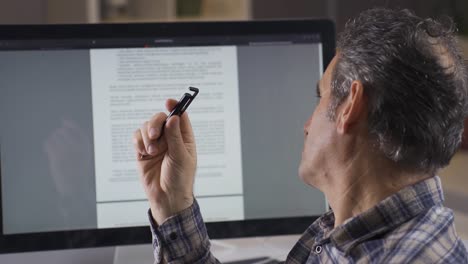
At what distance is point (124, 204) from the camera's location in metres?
1.07

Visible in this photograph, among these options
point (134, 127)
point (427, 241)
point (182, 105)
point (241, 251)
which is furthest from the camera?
point (241, 251)

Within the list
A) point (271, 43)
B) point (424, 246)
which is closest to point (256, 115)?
point (271, 43)

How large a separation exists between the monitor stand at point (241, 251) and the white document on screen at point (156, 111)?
0.08m

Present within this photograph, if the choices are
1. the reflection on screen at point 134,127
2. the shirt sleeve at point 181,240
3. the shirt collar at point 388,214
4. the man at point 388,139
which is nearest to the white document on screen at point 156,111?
the reflection on screen at point 134,127

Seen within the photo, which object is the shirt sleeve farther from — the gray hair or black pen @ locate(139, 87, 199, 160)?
the gray hair

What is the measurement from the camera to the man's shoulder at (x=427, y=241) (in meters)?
0.66

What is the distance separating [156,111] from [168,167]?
146 mm

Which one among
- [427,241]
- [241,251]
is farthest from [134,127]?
[427,241]

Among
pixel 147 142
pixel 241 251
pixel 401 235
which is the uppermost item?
pixel 147 142

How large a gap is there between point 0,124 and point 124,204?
225 mm

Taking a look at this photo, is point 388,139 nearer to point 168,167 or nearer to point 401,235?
point 401,235

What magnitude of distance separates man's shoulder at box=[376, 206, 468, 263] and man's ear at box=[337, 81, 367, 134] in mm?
131

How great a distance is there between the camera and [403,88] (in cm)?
73

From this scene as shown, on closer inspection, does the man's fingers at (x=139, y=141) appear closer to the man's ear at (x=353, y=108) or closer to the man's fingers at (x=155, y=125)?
the man's fingers at (x=155, y=125)
